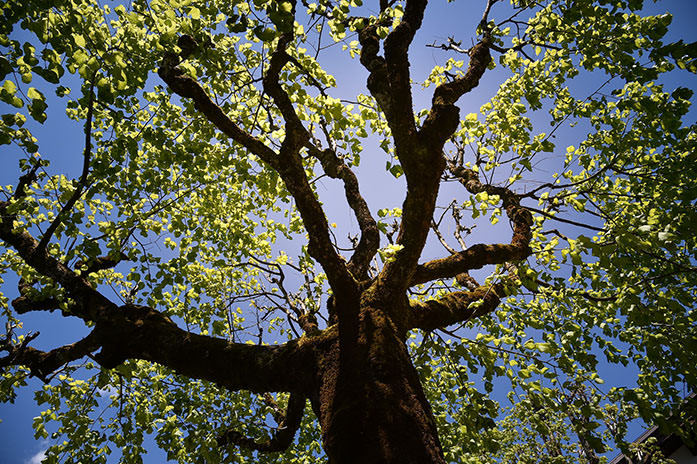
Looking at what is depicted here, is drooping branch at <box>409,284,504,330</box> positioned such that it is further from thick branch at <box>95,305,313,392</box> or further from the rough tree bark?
thick branch at <box>95,305,313,392</box>

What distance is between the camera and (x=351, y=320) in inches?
138

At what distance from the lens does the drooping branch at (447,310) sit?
14.8 feet

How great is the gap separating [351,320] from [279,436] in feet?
13.0

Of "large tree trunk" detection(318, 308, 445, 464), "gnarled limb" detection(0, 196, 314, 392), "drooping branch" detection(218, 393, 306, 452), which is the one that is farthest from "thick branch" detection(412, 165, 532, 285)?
"drooping branch" detection(218, 393, 306, 452)

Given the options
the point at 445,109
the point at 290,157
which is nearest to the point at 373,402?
the point at 290,157

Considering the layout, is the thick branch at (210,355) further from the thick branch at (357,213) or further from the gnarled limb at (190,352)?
the thick branch at (357,213)

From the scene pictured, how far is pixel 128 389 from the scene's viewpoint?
6.86 meters

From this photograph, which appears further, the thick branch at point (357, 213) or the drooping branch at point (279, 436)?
the drooping branch at point (279, 436)

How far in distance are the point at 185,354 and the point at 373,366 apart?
2.32 meters

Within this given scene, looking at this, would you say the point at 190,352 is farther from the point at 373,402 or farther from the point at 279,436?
the point at 279,436

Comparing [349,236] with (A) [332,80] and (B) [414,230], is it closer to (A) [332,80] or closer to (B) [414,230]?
(A) [332,80]

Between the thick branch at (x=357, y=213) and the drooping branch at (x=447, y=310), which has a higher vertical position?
the thick branch at (x=357, y=213)

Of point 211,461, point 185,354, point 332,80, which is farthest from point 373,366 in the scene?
point 332,80

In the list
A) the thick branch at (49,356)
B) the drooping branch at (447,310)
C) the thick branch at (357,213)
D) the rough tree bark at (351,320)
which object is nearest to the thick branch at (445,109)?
the rough tree bark at (351,320)
